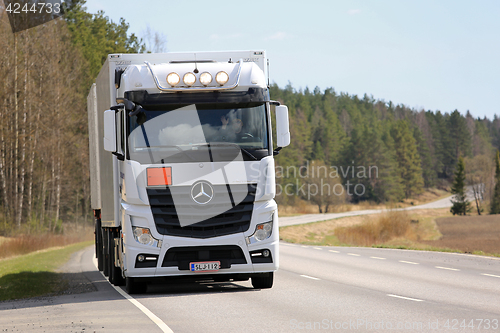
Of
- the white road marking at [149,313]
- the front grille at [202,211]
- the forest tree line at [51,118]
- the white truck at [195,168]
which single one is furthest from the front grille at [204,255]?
the forest tree line at [51,118]

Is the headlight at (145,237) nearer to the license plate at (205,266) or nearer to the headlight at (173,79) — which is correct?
the license plate at (205,266)

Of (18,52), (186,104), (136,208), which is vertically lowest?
(136,208)

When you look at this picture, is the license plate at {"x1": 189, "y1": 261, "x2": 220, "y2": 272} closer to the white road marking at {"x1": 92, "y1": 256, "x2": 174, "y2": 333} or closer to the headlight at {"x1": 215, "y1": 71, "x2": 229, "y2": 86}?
the white road marking at {"x1": 92, "y1": 256, "x2": 174, "y2": 333}

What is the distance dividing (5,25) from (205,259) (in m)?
32.0

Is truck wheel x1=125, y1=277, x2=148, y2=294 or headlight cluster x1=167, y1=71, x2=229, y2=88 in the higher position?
headlight cluster x1=167, y1=71, x2=229, y2=88

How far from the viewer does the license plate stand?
10703mm

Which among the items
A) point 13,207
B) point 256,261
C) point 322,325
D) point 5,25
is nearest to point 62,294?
point 256,261

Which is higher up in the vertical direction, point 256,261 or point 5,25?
point 5,25

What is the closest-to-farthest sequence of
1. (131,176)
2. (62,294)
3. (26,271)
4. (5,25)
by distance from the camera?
(131,176), (62,294), (26,271), (5,25)

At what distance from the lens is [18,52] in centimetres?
3997

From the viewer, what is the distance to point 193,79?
35.7 ft

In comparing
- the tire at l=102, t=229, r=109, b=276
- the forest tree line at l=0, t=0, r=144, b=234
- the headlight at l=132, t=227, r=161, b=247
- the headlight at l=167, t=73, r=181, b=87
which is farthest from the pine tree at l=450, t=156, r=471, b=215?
the headlight at l=132, t=227, r=161, b=247

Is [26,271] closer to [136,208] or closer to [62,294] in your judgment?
[62,294]

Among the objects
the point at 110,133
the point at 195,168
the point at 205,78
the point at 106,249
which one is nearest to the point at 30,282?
the point at 106,249
